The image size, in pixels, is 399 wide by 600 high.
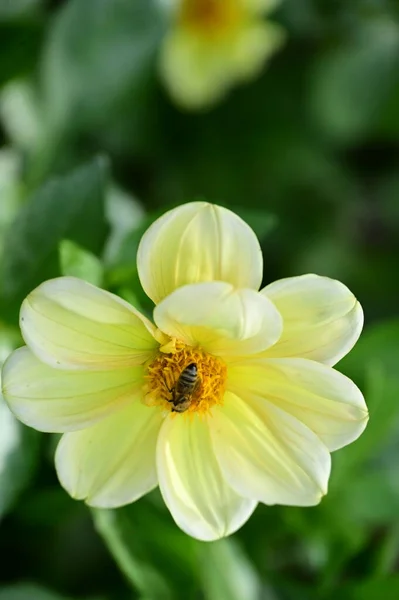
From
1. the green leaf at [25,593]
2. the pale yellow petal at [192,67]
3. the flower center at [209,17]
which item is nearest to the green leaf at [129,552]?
the green leaf at [25,593]

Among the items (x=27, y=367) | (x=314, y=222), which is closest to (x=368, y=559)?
(x=27, y=367)

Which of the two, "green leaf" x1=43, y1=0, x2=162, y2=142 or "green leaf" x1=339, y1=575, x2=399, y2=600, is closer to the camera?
"green leaf" x1=339, y1=575, x2=399, y2=600

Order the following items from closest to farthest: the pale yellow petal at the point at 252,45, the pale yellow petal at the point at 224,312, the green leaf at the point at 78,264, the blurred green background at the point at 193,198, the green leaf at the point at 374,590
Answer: the pale yellow petal at the point at 224,312 → the green leaf at the point at 78,264 → the blurred green background at the point at 193,198 → the green leaf at the point at 374,590 → the pale yellow petal at the point at 252,45

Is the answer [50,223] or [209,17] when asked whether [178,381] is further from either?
[209,17]

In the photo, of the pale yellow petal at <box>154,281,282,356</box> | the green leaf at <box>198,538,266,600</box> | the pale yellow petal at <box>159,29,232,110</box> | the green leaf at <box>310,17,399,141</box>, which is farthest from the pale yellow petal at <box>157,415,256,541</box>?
the green leaf at <box>310,17,399,141</box>

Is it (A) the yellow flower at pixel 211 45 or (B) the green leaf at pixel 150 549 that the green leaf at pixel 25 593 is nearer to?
(B) the green leaf at pixel 150 549

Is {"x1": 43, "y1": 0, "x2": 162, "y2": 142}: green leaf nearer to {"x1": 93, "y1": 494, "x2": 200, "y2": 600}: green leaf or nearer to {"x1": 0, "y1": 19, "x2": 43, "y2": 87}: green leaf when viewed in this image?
{"x1": 0, "y1": 19, "x2": 43, "y2": 87}: green leaf

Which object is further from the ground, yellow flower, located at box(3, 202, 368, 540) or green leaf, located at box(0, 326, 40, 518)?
yellow flower, located at box(3, 202, 368, 540)
